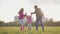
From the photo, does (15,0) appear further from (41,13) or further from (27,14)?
(41,13)

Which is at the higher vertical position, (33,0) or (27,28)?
(33,0)

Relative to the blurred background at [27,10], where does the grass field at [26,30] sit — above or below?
below

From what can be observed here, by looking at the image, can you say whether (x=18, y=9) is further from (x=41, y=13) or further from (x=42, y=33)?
(x=42, y=33)

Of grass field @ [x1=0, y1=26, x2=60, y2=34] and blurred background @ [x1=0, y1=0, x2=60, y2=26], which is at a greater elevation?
blurred background @ [x1=0, y1=0, x2=60, y2=26]

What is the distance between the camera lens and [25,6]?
192 cm

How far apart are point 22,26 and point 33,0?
395mm

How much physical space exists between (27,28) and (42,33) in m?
0.22

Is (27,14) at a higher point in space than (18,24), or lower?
higher

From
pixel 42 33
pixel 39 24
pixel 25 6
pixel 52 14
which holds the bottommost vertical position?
pixel 42 33

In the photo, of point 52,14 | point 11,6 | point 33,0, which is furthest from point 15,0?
point 52,14

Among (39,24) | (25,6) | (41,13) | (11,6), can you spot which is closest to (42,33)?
(39,24)

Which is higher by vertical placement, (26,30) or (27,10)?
(27,10)

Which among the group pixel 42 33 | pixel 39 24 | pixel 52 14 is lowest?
pixel 42 33

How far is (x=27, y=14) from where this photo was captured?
1.91 meters
